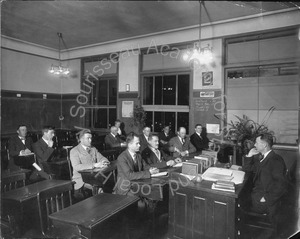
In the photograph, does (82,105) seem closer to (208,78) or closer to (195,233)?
(208,78)

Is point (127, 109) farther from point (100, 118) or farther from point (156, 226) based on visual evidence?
point (156, 226)

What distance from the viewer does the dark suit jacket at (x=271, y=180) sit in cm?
205

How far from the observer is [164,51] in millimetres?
5387

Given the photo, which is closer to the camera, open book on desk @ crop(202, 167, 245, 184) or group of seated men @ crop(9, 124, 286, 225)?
open book on desk @ crop(202, 167, 245, 184)

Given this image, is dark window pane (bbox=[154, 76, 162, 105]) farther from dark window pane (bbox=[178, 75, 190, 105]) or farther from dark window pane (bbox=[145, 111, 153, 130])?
dark window pane (bbox=[178, 75, 190, 105])

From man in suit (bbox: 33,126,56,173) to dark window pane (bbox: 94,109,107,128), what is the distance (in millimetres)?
3308

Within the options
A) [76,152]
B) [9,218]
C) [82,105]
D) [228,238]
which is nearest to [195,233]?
[228,238]

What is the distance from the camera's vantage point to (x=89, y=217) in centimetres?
138

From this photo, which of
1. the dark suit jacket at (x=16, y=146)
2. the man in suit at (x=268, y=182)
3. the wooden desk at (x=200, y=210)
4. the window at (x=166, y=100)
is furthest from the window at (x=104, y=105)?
the man in suit at (x=268, y=182)

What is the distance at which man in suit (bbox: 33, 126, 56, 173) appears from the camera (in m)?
3.13

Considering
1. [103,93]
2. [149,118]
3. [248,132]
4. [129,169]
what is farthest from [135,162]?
[103,93]

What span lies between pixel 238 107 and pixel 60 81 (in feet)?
15.8

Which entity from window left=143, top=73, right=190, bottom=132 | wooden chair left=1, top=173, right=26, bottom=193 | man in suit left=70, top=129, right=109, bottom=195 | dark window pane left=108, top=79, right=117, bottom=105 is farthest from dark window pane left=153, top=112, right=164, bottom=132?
wooden chair left=1, top=173, right=26, bottom=193

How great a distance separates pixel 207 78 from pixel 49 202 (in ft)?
15.7
